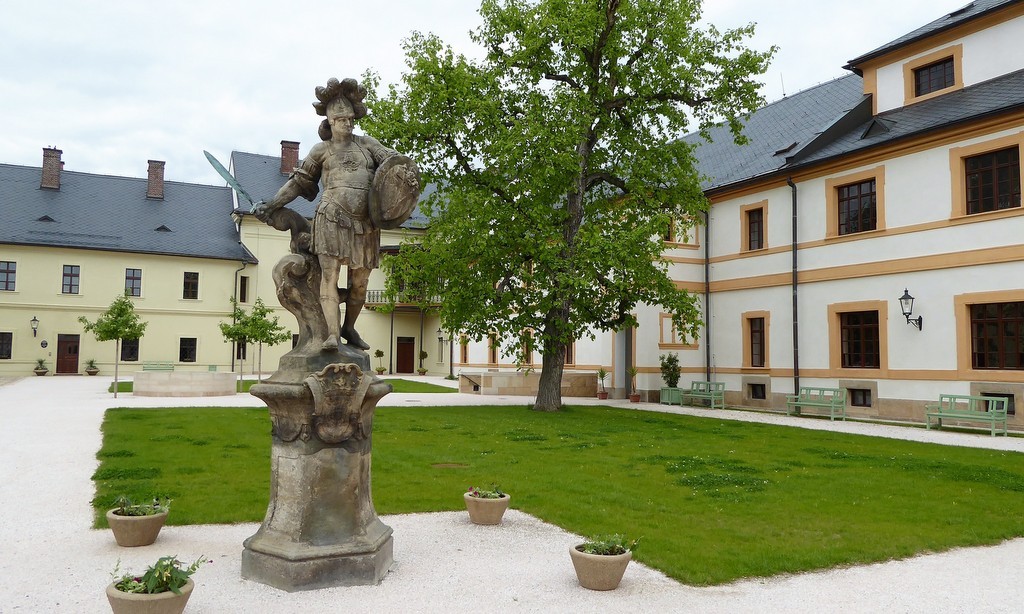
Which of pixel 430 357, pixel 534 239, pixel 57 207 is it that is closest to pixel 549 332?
pixel 534 239

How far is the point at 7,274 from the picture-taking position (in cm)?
3922

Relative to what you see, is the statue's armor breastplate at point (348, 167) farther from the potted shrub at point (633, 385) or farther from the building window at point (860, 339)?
the potted shrub at point (633, 385)

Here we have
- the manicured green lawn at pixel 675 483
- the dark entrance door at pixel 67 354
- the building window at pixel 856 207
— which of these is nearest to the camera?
the manicured green lawn at pixel 675 483

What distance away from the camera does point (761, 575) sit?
5.92m

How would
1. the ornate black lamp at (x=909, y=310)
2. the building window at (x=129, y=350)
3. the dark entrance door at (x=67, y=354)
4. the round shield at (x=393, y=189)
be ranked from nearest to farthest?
the round shield at (x=393, y=189) → the ornate black lamp at (x=909, y=310) → the dark entrance door at (x=67, y=354) → the building window at (x=129, y=350)

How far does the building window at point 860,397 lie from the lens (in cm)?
2072

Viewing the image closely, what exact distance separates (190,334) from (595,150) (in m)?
30.6

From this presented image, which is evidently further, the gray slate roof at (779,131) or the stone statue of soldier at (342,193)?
the gray slate roof at (779,131)

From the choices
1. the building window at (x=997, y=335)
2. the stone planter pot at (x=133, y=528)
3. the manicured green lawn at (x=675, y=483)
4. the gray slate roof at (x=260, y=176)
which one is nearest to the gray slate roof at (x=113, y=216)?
the gray slate roof at (x=260, y=176)

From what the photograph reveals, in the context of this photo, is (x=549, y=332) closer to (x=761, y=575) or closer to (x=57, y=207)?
(x=761, y=575)

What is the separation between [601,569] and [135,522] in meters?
3.99

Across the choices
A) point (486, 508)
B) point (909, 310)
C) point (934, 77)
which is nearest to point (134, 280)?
point (909, 310)

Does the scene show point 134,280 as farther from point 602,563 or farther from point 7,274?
point 602,563

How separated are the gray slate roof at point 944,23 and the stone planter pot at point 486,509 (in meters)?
19.6
